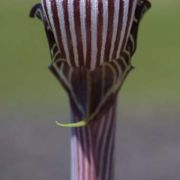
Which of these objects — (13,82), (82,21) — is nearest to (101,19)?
(82,21)

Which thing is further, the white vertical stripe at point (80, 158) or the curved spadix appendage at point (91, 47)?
the white vertical stripe at point (80, 158)

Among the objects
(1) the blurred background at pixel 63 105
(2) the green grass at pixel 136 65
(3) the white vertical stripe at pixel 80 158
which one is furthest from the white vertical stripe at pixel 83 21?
(2) the green grass at pixel 136 65

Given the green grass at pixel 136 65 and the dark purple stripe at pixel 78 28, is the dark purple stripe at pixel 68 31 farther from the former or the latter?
the green grass at pixel 136 65

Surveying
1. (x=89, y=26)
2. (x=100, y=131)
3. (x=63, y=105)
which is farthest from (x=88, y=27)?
(x=63, y=105)

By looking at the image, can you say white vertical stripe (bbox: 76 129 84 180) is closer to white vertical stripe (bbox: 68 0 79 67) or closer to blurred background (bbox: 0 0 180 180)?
white vertical stripe (bbox: 68 0 79 67)

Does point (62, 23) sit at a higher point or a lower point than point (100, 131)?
higher

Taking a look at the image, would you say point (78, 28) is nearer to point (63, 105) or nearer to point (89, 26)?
point (89, 26)
